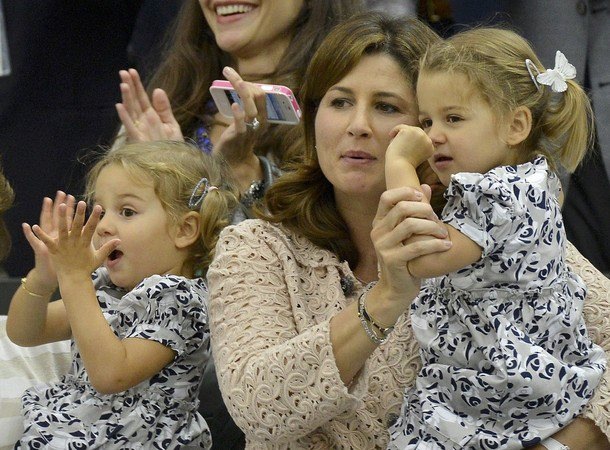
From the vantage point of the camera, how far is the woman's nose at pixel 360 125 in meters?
2.49

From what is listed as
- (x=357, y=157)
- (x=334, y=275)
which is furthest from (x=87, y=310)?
(x=357, y=157)

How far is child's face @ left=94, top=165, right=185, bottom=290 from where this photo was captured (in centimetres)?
270

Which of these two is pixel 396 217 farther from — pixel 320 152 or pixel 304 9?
pixel 304 9

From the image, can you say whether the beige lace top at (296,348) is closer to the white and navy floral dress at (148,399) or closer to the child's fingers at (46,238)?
the white and navy floral dress at (148,399)

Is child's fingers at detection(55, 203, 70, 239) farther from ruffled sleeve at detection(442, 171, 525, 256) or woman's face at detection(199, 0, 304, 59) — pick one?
woman's face at detection(199, 0, 304, 59)

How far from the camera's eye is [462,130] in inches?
89.7

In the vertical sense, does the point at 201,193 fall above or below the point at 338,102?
below

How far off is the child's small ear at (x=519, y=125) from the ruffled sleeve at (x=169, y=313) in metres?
0.77

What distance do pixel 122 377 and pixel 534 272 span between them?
85 centimetres

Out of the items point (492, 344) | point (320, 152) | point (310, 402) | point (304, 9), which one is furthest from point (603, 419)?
point (304, 9)

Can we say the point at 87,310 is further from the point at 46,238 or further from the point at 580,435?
the point at 580,435

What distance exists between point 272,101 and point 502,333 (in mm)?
1238

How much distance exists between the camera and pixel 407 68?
2.54m

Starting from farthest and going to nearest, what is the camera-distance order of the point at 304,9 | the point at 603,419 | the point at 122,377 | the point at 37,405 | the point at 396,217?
the point at 304,9 → the point at 37,405 → the point at 122,377 → the point at 603,419 → the point at 396,217
